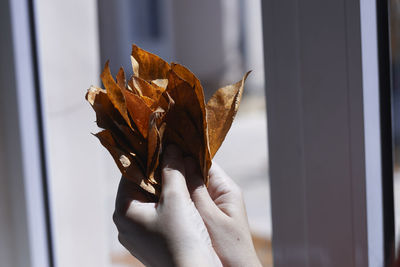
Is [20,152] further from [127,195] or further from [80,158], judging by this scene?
[127,195]

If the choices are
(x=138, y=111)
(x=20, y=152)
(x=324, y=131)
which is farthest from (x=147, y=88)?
(x=20, y=152)

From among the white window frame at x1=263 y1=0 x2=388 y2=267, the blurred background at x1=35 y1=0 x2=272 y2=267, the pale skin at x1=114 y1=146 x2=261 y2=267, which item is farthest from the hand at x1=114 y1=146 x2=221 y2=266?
the blurred background at x1=35 y1=0 x2=272 y2=267

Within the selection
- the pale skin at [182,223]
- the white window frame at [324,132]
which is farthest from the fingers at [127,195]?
the white window frame at [324,132]

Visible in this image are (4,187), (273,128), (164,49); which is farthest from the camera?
(164,49)

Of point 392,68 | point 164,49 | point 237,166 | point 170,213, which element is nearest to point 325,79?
point 392,68

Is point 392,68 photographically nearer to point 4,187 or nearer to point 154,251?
point 154,251

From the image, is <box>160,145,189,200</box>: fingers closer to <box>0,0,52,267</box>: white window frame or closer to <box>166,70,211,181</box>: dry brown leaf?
<box>166,70,211,181</box>: dry brown leaf
